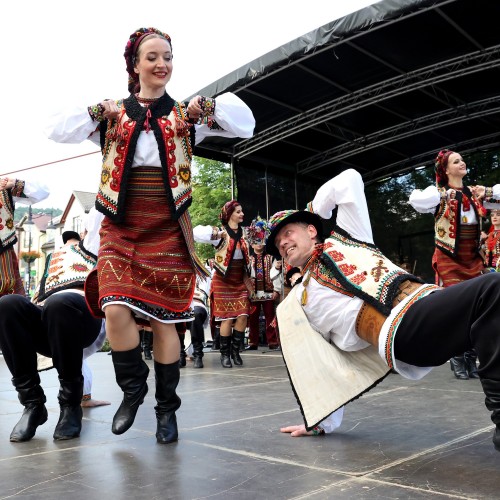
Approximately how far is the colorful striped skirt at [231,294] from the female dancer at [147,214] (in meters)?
3.99

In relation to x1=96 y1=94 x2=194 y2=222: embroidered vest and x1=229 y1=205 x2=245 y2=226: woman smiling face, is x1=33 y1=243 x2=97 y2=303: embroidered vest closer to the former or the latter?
x1=96 y1=94 x2=194 y2=222: embroidered vest

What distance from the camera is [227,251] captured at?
256 inches

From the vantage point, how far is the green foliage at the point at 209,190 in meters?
25.0

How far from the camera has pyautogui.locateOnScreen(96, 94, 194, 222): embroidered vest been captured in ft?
8.09

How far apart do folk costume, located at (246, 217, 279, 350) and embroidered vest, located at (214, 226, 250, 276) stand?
0.88ft

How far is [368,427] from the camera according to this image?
2660mm

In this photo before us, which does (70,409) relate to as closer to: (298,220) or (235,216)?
(298,220)

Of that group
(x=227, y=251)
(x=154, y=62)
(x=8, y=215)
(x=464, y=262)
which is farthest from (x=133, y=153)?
(x=227, y=251)

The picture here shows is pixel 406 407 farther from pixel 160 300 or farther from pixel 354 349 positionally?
pixel 160 300

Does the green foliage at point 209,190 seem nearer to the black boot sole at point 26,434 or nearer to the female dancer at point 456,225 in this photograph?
the female dancer at point 456,225

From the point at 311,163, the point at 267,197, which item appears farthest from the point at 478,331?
Result: the point at 311,163

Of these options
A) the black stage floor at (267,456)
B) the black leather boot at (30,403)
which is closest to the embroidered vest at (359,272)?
the black stage floor at (267,456)

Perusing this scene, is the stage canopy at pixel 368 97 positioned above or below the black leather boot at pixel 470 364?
above

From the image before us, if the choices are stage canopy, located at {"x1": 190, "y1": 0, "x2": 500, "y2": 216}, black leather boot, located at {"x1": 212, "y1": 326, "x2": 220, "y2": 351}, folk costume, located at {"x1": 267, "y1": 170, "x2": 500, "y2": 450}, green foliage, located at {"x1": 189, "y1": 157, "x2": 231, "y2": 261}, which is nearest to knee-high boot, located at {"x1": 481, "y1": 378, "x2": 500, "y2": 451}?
folk costume, located at {"x1": 267, "y1": 170, "x2": 500, "y2": 450}
